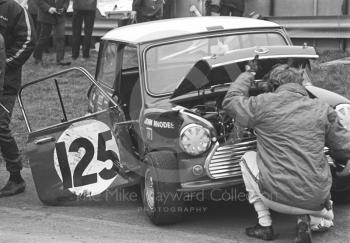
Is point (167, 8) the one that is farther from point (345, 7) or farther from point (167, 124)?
point (167, 124)

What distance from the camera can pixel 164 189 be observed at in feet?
16.5

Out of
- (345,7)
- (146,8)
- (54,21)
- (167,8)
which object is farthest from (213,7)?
(54,21)

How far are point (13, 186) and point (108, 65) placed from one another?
1.64 m

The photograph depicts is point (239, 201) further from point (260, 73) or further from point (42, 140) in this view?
point (42, 140)

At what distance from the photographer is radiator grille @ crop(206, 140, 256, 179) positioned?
493 centimetres

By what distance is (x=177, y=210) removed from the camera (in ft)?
16.9

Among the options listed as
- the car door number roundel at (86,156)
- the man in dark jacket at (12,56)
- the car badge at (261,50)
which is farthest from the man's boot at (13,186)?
the car badge at (261,50)

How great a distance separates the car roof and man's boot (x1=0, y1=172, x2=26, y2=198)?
5.73 ft

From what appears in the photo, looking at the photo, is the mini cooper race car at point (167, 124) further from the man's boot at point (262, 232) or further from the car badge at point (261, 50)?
the man's boot at point (262, 232)

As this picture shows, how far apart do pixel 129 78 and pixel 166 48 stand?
25.5 inches

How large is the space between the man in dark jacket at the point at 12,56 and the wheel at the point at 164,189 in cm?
179

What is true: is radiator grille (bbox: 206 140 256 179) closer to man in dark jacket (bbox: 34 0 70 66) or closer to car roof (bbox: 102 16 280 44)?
car roof (bbox: 102 16 280 44)

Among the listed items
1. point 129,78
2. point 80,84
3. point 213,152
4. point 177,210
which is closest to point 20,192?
point 129,78

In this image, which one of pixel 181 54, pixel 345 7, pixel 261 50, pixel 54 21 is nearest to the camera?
pixel 261 50
